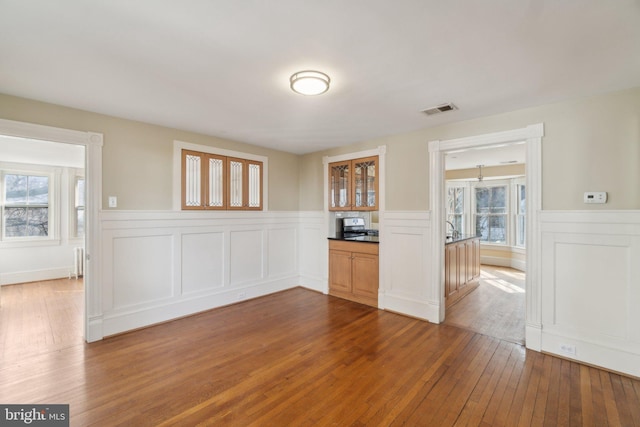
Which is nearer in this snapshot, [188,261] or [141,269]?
[141,269]

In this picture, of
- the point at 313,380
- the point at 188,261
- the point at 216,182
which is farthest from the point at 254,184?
the point at 313,380

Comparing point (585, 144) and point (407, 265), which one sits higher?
point (585, 144)

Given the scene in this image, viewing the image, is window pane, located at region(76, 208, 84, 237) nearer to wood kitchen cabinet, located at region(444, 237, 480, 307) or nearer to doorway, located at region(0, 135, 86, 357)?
doorway, located at region(0, 135, 86, 357)

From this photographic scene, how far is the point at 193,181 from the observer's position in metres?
Answer: 3.92

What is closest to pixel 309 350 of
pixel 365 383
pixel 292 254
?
pixel 365 383

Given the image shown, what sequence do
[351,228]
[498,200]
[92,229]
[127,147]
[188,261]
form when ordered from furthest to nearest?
[498,200] < [351,228] < [188,261] < [127,147] < [92,229]

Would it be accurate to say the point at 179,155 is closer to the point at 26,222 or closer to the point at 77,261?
the point at 77,261

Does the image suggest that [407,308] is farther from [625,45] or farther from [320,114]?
[625,45]

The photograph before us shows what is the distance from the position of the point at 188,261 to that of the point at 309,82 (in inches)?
115

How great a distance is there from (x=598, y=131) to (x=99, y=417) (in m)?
4.65

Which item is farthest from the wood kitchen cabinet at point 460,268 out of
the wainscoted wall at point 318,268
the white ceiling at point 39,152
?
the white ceiling at point 39,152

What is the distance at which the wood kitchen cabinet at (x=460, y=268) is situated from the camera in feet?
13.4

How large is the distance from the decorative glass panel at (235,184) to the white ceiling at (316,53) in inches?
53.4

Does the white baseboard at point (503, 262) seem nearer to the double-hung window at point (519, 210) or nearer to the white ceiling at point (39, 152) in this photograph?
the double-hung window at point (519, 210)
